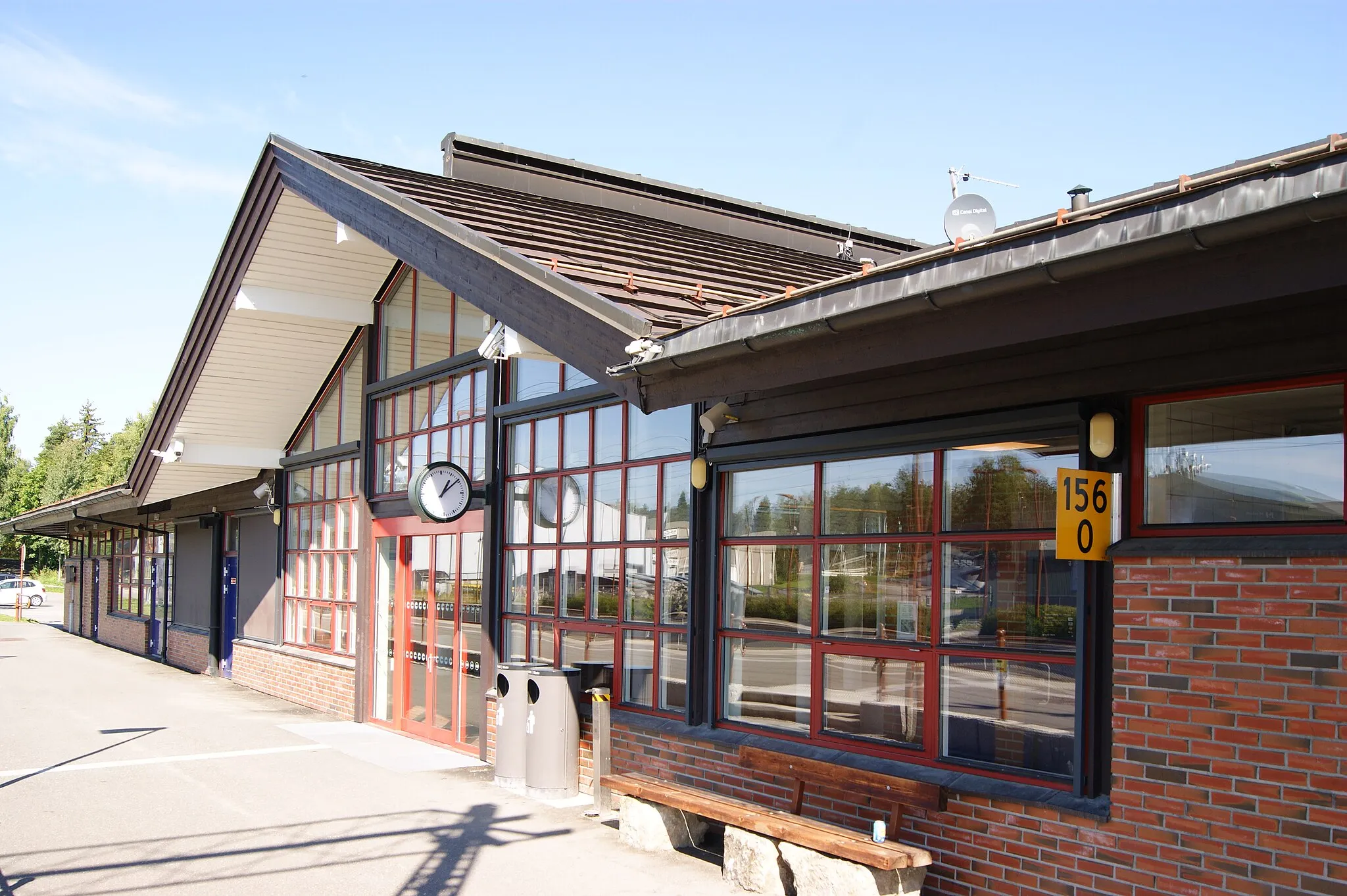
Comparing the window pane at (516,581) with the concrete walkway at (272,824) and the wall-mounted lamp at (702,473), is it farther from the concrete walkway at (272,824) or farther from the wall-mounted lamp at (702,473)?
the wall-mounted lamp at (702,473)

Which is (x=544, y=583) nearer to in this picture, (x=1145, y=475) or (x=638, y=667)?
(x=638, y=667)

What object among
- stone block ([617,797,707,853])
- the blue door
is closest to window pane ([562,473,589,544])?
stone block ([617,797,707,853])

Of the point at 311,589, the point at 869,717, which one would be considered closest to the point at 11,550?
the point at 311,589

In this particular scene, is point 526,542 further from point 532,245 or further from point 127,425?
point 127,425

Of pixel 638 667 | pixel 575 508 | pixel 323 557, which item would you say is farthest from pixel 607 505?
pixel 323 557

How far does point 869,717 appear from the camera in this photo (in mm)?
6859

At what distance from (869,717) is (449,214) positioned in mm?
5261

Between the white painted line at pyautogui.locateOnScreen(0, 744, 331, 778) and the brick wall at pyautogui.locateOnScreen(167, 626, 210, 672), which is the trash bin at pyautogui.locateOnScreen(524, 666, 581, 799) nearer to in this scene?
the white painted line at pyautogui.locateOnScreen(0, 744, 331, 778)

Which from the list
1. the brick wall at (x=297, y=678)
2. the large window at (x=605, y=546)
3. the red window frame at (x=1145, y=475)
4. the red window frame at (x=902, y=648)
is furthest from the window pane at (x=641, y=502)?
the brick wall at (x=297, y=678)

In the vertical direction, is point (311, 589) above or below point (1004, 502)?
below

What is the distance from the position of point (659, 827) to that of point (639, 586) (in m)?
2.04

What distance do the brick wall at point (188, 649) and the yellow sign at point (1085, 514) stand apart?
58.3ft

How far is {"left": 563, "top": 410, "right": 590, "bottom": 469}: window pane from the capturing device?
391 inches

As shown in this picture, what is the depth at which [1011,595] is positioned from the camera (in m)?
6.10
